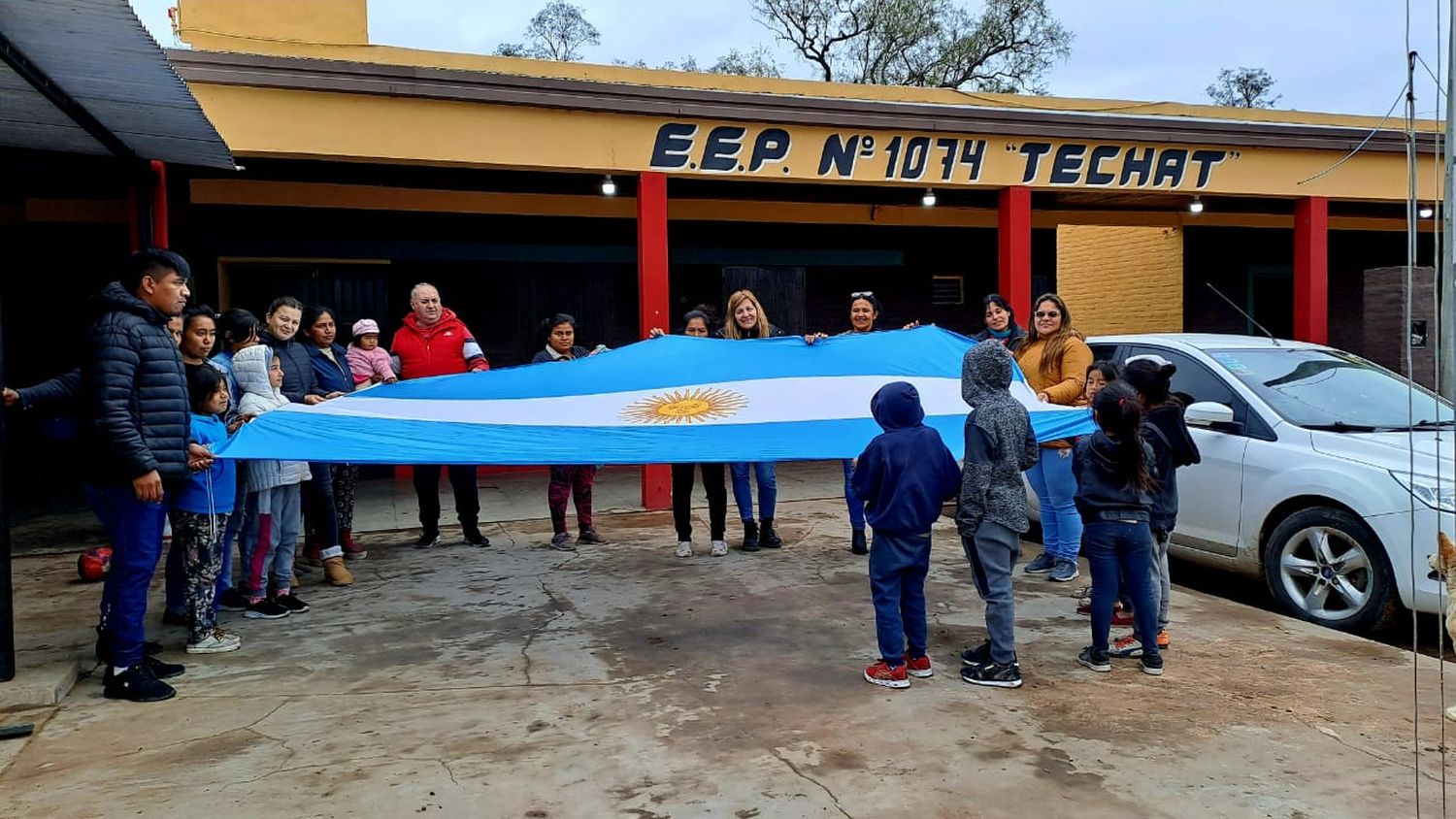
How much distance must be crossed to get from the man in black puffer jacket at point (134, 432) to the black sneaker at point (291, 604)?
1.21 m

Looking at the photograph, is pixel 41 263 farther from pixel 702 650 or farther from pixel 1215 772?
pixel 1215 772

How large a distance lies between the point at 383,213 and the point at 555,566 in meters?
6.08

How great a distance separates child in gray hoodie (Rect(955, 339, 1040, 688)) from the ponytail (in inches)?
13.0

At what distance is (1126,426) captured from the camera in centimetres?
433

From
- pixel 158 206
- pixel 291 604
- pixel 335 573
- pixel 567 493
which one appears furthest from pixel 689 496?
pixel 158 206

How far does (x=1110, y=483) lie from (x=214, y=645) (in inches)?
172

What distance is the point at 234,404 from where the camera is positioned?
5.36m

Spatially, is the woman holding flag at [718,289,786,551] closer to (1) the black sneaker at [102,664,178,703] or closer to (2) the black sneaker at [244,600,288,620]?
(2) the black sneaker at [244,600,288,620]

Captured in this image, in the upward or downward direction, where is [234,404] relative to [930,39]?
downward

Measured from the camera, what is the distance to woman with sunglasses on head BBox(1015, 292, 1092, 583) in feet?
19.0

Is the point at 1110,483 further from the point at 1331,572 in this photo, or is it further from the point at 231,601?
the point at 231,601

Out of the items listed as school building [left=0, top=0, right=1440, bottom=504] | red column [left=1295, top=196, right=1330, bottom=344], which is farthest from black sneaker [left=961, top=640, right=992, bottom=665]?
red column [left=1295, top=196, right=1330, bottom=344]

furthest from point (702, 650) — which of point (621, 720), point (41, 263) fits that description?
point (41, 263)

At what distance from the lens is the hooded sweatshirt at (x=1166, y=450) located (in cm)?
461
